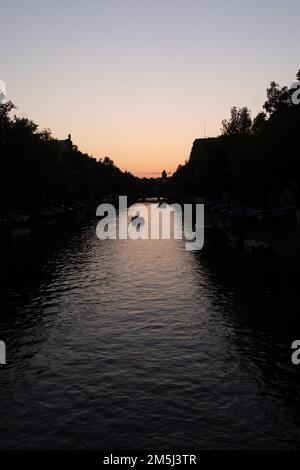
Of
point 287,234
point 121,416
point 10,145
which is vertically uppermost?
point 10,145

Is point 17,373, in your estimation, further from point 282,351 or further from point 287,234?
point 287,234

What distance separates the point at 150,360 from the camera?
1931 cm

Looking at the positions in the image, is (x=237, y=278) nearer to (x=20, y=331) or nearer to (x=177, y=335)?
(x=177, y=335)

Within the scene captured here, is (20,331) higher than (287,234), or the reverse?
(287,234)

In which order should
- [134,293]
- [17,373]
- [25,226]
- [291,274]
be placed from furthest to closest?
[25,226] → [291,274] → [134,293] → [17,373]

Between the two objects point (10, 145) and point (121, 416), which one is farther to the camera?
point (10, 145)

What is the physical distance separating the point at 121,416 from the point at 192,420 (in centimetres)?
208

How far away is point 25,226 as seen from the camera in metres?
69.8

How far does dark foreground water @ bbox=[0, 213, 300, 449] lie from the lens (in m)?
13.7

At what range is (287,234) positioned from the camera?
49000 mm

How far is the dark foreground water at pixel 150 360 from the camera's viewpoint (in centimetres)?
1369

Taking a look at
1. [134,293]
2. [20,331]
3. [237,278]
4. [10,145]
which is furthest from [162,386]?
[10,145]

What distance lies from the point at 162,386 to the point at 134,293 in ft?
49.3

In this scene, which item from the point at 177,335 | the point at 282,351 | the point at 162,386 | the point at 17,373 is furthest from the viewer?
the point at 177,335
